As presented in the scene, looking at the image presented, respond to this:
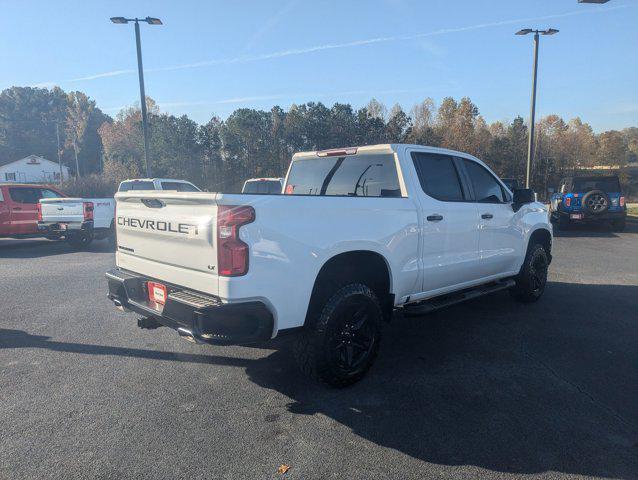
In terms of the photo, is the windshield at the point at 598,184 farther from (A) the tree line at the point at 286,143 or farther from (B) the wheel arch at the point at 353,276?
(A) the tree line at the point at 286,143

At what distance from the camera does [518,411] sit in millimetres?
3297

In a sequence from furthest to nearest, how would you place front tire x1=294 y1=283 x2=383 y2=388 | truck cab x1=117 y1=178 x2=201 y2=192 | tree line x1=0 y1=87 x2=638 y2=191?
1. tree line x1=0 y1=87 x2=638 y2=191
2. truck cab x1=117 y1=178 x2=201 y2=192
3. front tire x1=294 y1=283 x2=383 y2=388

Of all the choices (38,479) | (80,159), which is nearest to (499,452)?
(38,479)

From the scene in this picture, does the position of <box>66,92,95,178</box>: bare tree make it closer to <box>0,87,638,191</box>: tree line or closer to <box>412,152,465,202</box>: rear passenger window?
<box>0,87,638,191</box>: tree line

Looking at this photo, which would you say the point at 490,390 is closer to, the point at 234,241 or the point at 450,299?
the point at 450,299

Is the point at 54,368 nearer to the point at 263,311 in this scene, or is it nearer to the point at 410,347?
the point at 263,311

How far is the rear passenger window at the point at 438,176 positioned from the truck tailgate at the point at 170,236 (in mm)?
2343

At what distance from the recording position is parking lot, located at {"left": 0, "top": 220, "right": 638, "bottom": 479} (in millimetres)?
2725

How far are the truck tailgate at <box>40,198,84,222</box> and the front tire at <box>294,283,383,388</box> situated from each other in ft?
32.1

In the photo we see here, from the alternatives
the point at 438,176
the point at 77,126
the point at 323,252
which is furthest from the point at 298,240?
the point at 77,126

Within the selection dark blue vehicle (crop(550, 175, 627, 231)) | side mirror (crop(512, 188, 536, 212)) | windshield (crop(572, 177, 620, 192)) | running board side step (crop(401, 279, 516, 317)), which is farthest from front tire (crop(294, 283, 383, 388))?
windshield (crop(572, 177, 620, 192))

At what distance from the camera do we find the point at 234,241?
117 inches

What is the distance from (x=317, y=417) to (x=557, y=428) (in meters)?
1.70

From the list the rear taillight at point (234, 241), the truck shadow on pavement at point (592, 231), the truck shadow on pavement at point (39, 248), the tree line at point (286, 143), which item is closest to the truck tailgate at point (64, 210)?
the truck shadow on pavement at point (39, 248)
